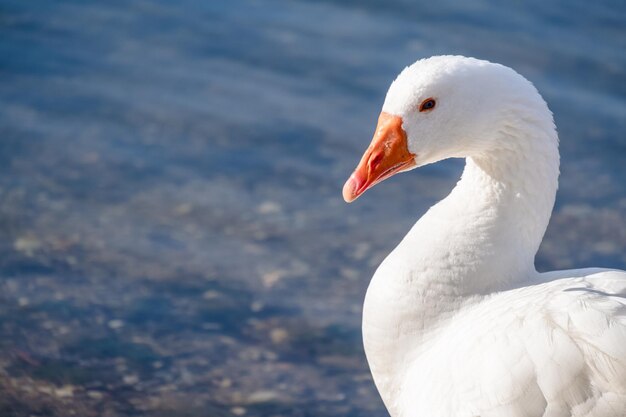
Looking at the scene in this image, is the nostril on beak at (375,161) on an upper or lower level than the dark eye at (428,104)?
lower

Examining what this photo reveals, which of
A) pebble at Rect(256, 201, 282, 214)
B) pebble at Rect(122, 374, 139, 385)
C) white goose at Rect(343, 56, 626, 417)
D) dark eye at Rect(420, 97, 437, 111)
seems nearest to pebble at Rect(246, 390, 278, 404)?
pebble at Rect(122, 374, 139, 385)

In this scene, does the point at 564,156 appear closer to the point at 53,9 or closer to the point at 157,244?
the point at 157,244

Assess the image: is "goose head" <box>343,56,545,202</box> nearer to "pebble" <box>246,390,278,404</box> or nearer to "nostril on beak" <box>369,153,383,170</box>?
"nostril on beak" <box>369,153,383,170</box>

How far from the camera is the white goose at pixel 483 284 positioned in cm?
403

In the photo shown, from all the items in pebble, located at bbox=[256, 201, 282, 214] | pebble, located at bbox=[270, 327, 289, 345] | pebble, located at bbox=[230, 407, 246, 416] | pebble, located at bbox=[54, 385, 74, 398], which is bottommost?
pebble, located at bbox=[54, 385, 74, 398]

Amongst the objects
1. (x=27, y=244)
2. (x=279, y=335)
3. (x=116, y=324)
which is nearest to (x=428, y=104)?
(x=279, y=335)

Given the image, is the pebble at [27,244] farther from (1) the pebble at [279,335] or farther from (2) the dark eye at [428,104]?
(2) the dark eye at [428,104]

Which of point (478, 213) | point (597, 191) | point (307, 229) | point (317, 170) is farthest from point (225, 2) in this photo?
point (478, 213)

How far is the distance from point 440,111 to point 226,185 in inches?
151

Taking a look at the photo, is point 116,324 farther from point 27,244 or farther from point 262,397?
point 262,397

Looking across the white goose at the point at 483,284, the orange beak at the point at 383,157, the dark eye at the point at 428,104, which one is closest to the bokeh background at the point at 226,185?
the white goose at the point at 483,284

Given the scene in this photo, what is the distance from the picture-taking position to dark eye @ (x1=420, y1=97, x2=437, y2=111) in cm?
430

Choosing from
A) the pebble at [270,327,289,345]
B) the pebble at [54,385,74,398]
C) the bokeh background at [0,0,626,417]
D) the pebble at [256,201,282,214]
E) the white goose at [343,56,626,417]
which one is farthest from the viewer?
the pebble at [256,201,282,214]

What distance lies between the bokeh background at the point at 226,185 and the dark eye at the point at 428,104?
7.74 ft
